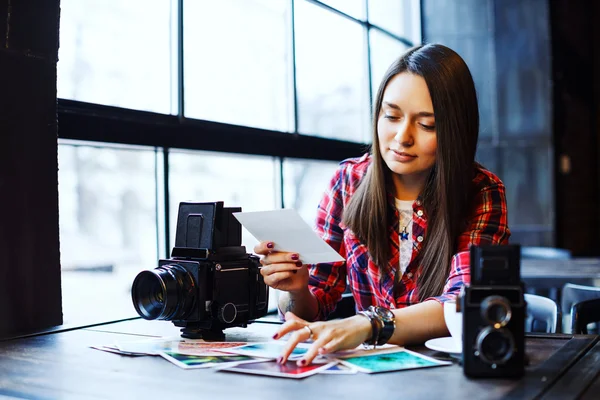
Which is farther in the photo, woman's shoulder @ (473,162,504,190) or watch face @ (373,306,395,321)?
woman's shoulder @ (473,162,504,190)

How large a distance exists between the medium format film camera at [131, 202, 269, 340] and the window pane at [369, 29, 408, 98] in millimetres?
2769

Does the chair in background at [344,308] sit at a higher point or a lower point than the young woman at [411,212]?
lower

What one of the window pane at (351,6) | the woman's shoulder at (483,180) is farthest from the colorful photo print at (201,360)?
the window pane at (351,6)

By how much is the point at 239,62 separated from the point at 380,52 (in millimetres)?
1605

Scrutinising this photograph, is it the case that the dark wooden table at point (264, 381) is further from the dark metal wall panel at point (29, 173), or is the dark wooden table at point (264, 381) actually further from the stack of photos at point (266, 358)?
the dark metal wall panel at point (29, 173)

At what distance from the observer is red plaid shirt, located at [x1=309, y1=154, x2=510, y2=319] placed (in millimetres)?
1754

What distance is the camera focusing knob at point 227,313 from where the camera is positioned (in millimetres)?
1577

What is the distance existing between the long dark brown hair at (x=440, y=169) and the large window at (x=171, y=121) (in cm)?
92

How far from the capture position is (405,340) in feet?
4.82

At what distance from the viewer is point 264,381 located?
1193 millimetres

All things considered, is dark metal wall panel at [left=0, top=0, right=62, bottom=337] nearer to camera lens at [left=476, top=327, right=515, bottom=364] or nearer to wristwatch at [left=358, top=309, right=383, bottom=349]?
wristwatch at [left=358, top=309, right=383, bottom=349]

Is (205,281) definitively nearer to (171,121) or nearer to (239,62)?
(171,121)

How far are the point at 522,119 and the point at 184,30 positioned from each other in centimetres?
371

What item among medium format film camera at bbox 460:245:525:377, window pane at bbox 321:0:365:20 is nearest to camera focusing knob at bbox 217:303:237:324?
medium format film camera at bbox 460:245:525:377
